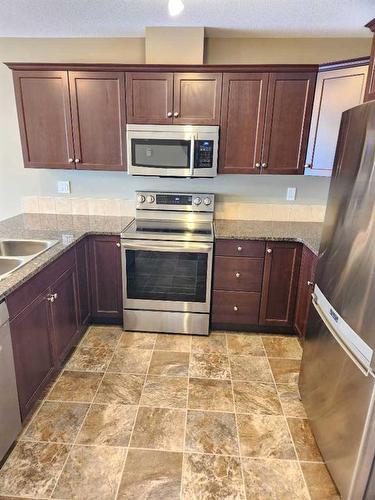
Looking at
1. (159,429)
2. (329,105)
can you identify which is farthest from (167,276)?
(329,105)

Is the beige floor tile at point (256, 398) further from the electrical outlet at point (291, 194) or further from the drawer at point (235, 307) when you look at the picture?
the electrical outlet at point (291, 194)

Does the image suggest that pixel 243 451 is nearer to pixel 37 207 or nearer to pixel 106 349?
pixel 106 349

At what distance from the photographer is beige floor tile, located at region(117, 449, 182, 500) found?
1.45 meters

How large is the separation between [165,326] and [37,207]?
1661mm

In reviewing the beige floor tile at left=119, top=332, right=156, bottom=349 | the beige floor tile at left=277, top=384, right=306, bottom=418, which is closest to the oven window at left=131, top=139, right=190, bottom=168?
the beige floor tile at left=119, top=332, right=156, bottom=349

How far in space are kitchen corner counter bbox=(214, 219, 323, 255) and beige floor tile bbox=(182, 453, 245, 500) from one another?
1366 mm

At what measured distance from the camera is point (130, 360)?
2.37 m

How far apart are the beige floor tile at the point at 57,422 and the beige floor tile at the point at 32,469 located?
0.05 meters

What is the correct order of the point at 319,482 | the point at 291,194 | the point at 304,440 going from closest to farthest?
the point at 319,482
the point at 304,440
the point at 291,194

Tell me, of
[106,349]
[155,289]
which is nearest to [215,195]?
[155,289]

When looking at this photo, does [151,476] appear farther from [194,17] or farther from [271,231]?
[194,17]

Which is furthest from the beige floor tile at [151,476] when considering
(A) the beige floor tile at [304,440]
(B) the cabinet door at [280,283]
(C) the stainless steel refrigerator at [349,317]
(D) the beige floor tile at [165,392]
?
(B) the cabinet door at [280,283]

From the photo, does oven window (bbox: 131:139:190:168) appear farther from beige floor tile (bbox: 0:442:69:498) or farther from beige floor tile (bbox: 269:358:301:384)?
beige floor tile (bbox: 0:442:69:498)

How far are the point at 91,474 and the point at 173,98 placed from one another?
2.43 metres
